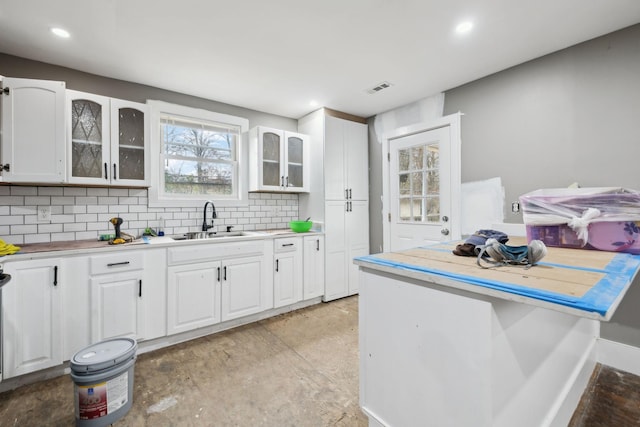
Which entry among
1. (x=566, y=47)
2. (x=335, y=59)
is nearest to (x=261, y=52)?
(x=335, y=59)

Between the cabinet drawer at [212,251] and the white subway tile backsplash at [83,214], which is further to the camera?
the cabinet drawer at [212,251]

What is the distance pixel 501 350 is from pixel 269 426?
1.31 meters

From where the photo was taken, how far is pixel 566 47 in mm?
2297

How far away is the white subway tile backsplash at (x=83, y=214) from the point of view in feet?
7.57

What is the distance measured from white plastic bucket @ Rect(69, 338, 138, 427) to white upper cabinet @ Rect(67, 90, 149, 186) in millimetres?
1482

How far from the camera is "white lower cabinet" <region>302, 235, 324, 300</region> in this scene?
3.39 m

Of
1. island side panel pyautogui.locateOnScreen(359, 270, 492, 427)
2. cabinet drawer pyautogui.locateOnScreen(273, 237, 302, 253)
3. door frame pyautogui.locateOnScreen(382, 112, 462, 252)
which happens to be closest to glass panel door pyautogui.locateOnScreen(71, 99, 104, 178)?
cabinet drawer pyautogui.locateOnScreen(273, 237, 302, 253)

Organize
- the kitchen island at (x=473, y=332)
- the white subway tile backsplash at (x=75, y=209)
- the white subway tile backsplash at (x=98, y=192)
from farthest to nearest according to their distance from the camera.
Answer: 1. the white subway tile backsplash at (x=98, y=192)
2. the white subway tile backsplash at (x=75, y=209)
3. the kitchen island at (x=473, y=332)

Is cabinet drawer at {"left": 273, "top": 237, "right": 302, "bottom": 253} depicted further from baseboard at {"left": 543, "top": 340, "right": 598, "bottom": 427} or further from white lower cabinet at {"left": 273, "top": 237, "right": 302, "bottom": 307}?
baseboard at {"left": 543, "top": 340, "right": 598, "bottom": 427}

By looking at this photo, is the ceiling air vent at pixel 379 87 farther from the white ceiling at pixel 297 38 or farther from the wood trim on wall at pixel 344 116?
the wood trim on wall at pixel 344 116

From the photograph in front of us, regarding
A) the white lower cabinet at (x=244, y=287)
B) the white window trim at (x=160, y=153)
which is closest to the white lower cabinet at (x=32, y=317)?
the white window trim at (x=160, y=153)

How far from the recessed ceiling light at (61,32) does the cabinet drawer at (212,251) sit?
177 cm

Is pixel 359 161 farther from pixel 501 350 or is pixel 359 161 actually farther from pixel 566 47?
pixel 501 350

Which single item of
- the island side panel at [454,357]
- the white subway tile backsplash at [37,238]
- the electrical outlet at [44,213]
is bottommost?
the island side panel at [454,357]
